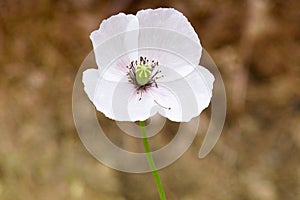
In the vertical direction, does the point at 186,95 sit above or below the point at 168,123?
above

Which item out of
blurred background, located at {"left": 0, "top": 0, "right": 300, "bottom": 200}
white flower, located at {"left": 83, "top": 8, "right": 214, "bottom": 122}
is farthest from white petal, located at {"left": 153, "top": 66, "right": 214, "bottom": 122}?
blurred background, located at {"left": 0, "top": 0, "right": 300, "bottom": 200}

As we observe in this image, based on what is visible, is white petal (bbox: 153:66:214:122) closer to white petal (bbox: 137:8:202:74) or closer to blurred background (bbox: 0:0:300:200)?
white petal (bbox: 137:8:202:74)

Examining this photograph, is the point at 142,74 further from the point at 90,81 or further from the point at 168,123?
the point at 168,123

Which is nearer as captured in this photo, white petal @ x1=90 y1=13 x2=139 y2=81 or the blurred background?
white petal @ x1=90 y1=13 x2=139 y2=81

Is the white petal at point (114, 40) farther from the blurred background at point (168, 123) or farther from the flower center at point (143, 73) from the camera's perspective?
the blurred background at point (168, 123)

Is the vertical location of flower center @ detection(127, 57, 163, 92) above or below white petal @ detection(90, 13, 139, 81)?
below

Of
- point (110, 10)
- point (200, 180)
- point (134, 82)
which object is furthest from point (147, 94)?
point (110, 10)

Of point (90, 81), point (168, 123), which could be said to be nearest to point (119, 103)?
point (90, 81)
